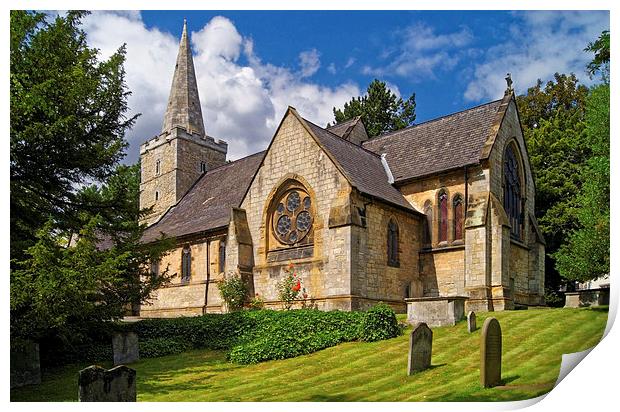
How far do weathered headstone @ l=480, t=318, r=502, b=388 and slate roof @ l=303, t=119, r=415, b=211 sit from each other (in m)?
9.83

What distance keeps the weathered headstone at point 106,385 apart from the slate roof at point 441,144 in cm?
1555

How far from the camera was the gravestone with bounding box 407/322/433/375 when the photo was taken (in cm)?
1348

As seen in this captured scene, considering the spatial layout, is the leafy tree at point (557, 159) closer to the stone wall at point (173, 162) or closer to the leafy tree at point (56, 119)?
the leafy tree at point (56, 119)

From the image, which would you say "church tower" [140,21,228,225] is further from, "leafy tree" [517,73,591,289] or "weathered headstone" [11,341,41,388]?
"weathered headstone" [11,341,41,388]

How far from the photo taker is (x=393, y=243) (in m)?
22.9

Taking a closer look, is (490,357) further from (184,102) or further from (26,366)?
(184,102)

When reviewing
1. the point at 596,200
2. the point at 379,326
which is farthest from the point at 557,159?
the point at 379,326

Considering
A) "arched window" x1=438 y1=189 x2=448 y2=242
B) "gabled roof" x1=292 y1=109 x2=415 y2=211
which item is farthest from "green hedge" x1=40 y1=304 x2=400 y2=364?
"arched window" x1=438 y1=189 x2=448 y2=242

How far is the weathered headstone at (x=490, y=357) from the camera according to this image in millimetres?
11844

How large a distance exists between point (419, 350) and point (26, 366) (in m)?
9.68

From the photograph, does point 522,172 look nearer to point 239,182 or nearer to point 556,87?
point 556,87

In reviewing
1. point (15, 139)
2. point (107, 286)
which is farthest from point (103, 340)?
point (15, 139)

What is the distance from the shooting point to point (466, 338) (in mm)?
16031
